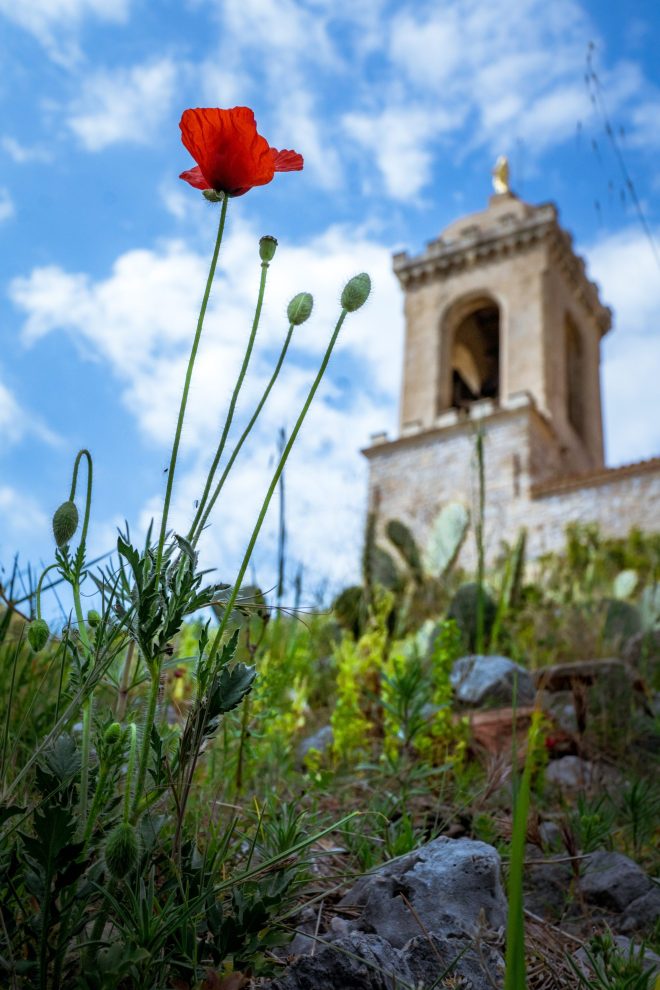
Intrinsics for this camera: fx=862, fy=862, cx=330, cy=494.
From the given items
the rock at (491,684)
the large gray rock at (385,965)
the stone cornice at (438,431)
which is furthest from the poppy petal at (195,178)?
the stone cornice at (438,431)

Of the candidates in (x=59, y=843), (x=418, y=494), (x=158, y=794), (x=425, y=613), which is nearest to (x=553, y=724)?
(x=158, y=794)

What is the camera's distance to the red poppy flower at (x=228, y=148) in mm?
1091

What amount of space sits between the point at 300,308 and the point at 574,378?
1917cm

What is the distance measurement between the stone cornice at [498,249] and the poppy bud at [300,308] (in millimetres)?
17467

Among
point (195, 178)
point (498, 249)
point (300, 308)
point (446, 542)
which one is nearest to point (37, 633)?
point (300, 308)

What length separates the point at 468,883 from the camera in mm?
1303

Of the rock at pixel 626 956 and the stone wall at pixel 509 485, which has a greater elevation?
the stone wall at pixel 509 485

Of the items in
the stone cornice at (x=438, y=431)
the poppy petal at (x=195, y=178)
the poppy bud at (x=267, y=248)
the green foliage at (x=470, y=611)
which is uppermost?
the stone cornice at (x=438, y=431)

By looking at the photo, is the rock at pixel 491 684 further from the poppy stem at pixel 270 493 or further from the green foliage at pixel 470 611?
the poppy stem at pixel 270 493

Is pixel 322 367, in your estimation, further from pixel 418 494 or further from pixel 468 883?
pixel 418 494

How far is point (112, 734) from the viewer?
101 cm

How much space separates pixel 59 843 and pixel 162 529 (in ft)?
1.20

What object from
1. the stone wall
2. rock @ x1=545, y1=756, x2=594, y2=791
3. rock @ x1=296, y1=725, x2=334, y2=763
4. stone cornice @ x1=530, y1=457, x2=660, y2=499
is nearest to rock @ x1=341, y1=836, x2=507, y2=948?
rock @ x1=545, y1=756, x2=594, y2=791

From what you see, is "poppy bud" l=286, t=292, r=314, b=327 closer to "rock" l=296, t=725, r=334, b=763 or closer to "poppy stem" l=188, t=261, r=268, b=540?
"poppy stem" l=188, t=261, r=268, b=540
